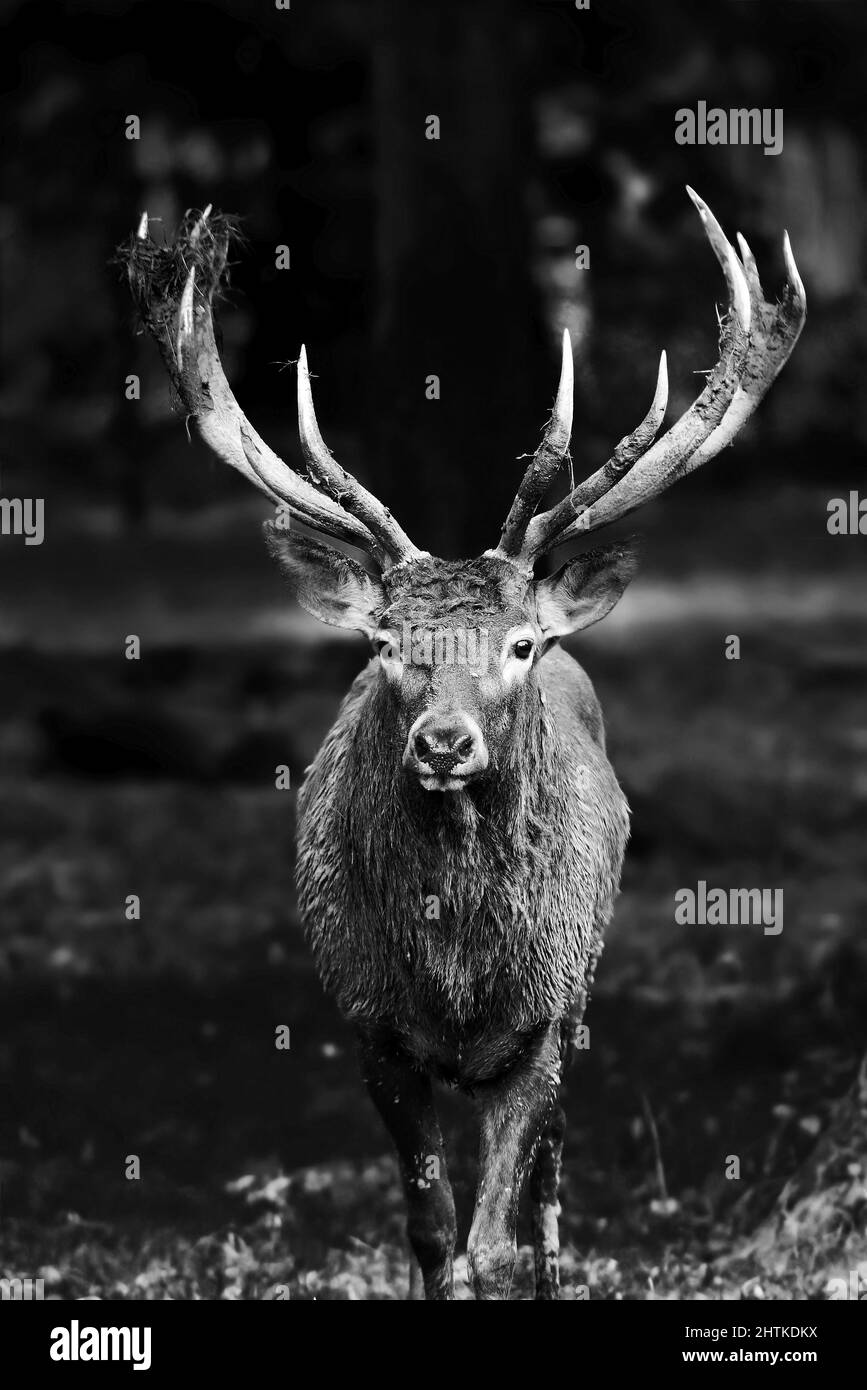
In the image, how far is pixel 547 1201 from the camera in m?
7.43

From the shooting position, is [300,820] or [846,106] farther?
[846,106]

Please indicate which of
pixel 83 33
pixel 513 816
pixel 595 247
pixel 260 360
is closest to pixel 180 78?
pixel 83 33

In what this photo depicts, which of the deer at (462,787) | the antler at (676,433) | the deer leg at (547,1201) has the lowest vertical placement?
the deer leg at (547,1201)

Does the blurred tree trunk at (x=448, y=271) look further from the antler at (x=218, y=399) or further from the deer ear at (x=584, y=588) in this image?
the deer ear at (x=584, y=588)

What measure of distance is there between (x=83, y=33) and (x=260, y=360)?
7.00ft

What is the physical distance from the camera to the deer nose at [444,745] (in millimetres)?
5812

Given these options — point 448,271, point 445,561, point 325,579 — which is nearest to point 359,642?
point 448,271

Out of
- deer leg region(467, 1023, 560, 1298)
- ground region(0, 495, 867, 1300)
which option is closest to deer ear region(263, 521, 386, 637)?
deer leg region(467, 1023, 560, 1298)

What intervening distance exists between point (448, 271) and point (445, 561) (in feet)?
12.3

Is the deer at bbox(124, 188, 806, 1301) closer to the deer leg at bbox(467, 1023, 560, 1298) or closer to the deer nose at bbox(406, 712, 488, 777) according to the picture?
the deer leg at bbox(467, 1023, 560, 1298)

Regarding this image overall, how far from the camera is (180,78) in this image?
1085 centimetres

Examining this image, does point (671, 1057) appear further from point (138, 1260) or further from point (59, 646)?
point (59, 646)

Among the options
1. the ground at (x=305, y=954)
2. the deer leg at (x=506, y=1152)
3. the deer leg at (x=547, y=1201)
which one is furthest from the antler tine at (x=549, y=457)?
the ground at (x=305, y=954)

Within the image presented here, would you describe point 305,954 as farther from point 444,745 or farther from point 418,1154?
point 444,745
